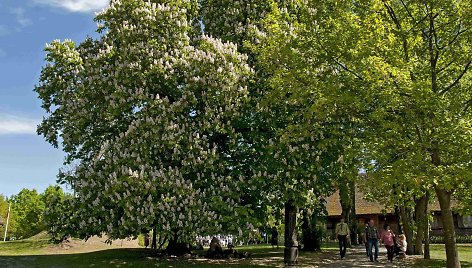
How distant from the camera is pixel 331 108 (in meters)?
17.4

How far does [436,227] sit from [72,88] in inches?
1795

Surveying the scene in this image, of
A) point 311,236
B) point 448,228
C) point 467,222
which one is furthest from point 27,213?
point 448,228

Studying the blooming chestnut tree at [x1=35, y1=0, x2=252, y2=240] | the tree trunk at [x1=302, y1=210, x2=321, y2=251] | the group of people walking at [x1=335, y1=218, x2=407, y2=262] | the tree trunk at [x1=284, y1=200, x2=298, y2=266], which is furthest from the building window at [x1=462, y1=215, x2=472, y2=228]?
Answer: the blooming chestnut tree at [x1=35, y1=0, x2=252, y2=240]

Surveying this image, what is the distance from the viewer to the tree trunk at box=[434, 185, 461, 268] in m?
16.8

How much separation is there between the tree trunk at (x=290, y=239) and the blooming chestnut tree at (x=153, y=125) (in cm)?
324

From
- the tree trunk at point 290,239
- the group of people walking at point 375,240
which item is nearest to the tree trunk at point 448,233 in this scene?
the tree trunk at point 290,239

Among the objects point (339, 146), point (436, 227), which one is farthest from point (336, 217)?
point (339, 146)

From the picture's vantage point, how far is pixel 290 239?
21.1 meters

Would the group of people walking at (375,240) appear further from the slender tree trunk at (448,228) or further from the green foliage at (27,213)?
the green foliage at (27,213)

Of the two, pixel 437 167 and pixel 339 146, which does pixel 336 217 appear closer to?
pixel 339 146

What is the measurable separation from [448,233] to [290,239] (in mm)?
6975

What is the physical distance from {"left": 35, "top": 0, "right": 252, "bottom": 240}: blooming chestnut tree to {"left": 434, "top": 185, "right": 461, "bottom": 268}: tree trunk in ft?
25.8

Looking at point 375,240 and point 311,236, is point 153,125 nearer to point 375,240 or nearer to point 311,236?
point 375,240

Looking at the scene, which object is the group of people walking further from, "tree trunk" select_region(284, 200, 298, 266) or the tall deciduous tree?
the tall deciduous tree
